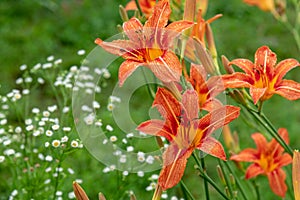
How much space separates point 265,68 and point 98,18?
8.54ft

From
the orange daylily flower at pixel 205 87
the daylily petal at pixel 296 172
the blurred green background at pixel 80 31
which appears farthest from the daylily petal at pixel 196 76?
the blurred green background at pixel 80 31

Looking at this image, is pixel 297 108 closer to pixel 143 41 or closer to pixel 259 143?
pixel 259 143

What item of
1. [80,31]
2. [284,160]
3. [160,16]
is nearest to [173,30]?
[160,16]

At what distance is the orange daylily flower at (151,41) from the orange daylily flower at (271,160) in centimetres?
44

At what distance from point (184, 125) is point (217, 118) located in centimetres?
6

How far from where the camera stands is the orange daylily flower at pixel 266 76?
1.17 metres

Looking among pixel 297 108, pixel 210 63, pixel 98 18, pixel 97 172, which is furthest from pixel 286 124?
pixel 210 63

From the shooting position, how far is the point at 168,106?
1.10 m

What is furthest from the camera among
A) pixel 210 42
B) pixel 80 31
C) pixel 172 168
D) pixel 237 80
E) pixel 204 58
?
pixel 80 31

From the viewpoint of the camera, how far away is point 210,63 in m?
1.27

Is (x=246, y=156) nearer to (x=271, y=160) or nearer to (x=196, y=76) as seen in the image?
(x=271, y=160)

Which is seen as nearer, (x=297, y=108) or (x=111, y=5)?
(x=297, y=108)

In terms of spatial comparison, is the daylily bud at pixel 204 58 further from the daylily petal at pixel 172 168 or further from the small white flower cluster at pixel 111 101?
the small white flower cluster at pixel 111 101

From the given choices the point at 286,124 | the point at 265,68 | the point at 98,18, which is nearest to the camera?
the point at 265,68
